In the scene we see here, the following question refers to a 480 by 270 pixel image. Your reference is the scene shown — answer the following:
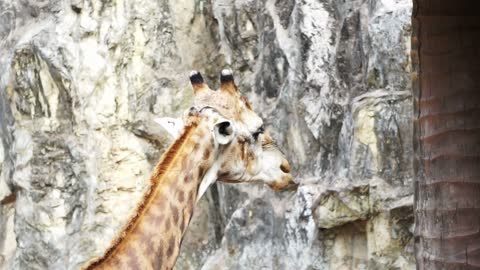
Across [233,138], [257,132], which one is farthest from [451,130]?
[257,132]

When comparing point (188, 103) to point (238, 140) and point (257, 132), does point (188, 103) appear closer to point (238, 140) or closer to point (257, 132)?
point (257, 132)

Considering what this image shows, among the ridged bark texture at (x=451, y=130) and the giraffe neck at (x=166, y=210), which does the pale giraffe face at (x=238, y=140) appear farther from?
the ridged bark texture at (x=451, y=130)

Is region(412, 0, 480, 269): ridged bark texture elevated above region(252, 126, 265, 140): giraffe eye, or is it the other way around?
region(252, 126, 265, 140): giraffe eye

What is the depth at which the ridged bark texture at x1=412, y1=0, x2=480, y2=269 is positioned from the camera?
2.13 metres

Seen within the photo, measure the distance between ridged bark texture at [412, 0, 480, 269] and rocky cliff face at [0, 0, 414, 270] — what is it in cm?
302

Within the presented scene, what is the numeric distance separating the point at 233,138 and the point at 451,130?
2.23 meters

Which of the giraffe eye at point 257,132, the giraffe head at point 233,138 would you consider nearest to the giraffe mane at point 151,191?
the giraffe head at point 233,138

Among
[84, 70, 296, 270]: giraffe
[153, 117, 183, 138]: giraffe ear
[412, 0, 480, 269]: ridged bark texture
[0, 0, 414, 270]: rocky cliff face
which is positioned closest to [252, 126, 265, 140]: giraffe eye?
[84, 70, 296, 270]: giraffe

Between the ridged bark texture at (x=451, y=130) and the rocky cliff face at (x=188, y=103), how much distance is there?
3019mm

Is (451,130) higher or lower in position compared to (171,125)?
lower

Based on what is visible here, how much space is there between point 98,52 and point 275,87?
1266mm

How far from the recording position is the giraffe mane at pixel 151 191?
3.47 meters

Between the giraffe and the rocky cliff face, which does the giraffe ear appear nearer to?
the giraffe

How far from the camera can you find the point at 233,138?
14.2ft
